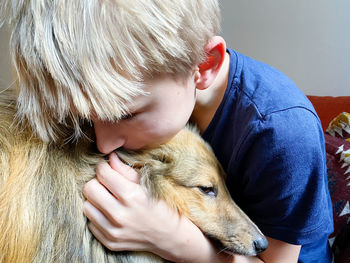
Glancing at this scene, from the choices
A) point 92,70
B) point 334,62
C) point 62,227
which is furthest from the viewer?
point 334,62

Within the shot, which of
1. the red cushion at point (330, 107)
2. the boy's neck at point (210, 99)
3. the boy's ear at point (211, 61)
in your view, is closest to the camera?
the boy's ear at point (211, 61)

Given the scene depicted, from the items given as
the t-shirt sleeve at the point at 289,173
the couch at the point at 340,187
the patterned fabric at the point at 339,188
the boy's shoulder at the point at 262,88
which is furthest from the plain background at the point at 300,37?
the t-shirt sleeve at the point at 289,173

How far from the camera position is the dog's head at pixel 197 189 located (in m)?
0.87

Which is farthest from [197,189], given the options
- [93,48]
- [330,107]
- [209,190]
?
[330,107]

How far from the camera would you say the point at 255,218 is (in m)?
1.00

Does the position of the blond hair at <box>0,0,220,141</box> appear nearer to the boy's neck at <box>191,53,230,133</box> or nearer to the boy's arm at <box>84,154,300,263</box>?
the boy's arm at <box>84,154,300,263</box>

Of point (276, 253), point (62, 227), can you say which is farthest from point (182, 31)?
point (276, 253)

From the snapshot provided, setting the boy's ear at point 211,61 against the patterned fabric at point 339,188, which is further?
the patterned fabric at point 339,188

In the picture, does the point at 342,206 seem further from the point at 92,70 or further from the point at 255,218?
the point at 92,70

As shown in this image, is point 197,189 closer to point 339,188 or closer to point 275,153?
point 275,153

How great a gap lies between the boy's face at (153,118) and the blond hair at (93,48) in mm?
30

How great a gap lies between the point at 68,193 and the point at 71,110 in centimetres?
19

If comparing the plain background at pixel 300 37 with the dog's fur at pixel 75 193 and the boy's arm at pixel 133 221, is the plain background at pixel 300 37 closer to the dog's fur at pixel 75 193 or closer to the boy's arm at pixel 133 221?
the dog's fur at pixel 75 193

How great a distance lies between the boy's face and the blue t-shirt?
176 mm
